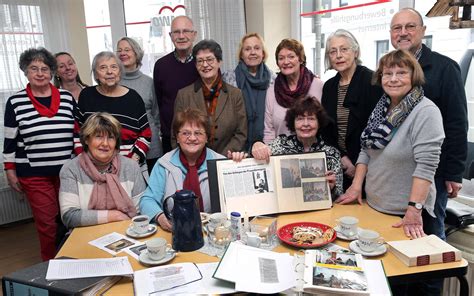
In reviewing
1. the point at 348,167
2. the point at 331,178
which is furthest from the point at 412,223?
the point at 348,167

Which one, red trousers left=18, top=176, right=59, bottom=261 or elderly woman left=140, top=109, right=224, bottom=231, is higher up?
elderly woman left=140, top=109, right=224, bottom=231

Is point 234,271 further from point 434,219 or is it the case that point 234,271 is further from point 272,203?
point 434,219

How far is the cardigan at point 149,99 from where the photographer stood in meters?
2.97

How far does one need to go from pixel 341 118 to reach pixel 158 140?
141 cm

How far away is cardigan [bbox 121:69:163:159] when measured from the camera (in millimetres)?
2967

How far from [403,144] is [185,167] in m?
1.06

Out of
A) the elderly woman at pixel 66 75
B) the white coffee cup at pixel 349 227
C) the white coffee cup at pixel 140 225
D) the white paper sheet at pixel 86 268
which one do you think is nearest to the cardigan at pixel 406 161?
the white coffee cup at pixel 349 227

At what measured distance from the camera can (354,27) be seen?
390 centimetres

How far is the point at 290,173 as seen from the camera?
196 centimetres

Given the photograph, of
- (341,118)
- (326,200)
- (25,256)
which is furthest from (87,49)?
(326,200)

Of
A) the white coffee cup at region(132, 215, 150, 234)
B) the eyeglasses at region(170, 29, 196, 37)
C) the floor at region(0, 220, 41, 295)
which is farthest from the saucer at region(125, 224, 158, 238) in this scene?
the floor at region(0, 220, 41, 295)

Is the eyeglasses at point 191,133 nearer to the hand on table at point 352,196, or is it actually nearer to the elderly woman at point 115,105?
the elderly woman at point 115,105

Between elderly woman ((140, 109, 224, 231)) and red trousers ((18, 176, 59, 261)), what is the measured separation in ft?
3.54

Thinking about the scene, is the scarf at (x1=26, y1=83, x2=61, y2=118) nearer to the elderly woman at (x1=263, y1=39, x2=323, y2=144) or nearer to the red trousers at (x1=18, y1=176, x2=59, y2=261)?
the red trousers at (x1=18, y1=176, x2=59, y2=261)
